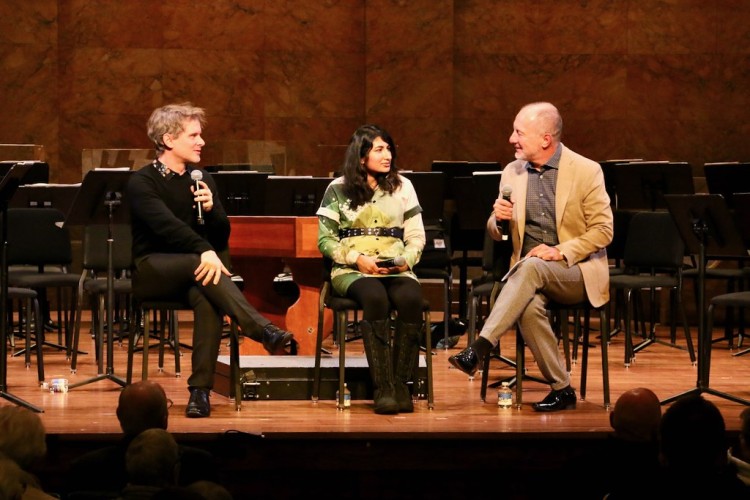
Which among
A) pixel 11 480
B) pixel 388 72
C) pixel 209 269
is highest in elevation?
pixel 388 72

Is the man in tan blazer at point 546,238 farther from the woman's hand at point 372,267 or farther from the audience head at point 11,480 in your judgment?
the audience head at point 11,480

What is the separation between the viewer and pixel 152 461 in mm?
3295

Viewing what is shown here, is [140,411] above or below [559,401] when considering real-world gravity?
above

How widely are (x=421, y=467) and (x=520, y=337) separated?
3.32ft

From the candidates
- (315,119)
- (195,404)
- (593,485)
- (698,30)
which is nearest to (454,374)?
(195,404)

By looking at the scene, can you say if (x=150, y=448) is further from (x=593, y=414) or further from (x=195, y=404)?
(x=593, y=414)

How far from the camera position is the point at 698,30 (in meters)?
12.1

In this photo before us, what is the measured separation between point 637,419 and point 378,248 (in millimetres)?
2246

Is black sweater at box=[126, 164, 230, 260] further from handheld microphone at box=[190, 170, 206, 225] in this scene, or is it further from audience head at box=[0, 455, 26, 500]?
audience head at box=[0, 455, 26, 500]

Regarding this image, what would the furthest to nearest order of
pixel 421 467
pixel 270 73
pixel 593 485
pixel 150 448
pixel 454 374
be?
pixel 270 73 < pixel 454 374 < pixel 421 467 < pixel 593 485 < pixel 150 448

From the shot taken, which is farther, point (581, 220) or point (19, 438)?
point (581, 220)

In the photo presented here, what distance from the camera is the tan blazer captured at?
18.7 ft

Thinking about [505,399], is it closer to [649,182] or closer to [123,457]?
[123,457]

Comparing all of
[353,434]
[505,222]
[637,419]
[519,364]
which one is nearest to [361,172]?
[505,222]
